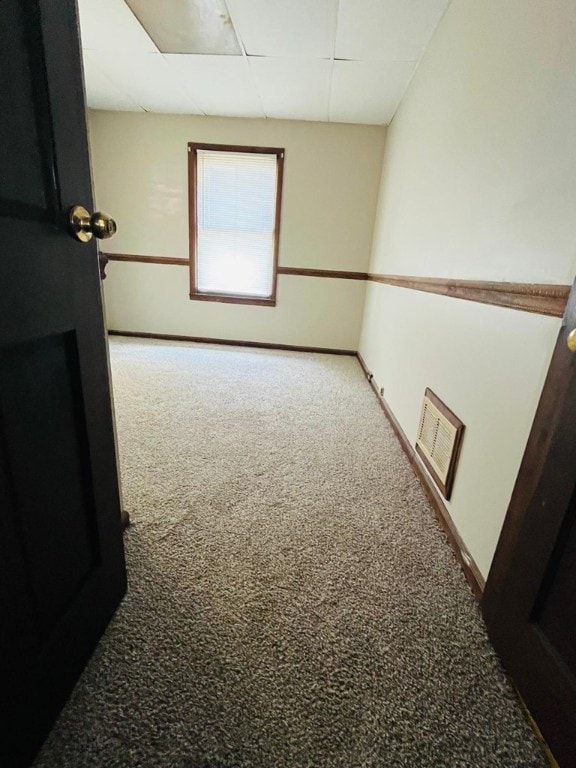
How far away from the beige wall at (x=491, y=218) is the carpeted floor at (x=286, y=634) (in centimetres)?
27

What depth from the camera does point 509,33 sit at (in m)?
1.13

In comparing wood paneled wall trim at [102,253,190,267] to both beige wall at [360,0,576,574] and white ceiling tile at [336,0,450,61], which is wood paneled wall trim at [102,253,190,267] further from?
beige wall at [360,0,576,574]

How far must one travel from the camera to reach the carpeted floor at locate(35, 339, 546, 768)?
70 centimetres

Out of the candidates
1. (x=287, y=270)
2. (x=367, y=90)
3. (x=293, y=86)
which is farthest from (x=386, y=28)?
(x=287, y=270)

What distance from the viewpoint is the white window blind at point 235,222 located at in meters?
3.50

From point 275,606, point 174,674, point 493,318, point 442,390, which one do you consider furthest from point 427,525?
point 174,674

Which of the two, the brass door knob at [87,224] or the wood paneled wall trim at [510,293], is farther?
the wood paneled wall trim at [510,293]

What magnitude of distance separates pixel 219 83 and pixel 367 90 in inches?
44.8

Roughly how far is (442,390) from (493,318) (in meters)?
0.42

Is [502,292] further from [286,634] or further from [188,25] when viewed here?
[188,25]

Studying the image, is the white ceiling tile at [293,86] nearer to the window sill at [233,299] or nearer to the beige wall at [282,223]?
the beige wall at [282,223]

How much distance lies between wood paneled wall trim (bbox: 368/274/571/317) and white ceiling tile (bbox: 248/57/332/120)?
1888 millimetres

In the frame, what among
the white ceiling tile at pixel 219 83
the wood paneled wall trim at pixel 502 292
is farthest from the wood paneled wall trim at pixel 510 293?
the white ceiling tile at pixel 219 83

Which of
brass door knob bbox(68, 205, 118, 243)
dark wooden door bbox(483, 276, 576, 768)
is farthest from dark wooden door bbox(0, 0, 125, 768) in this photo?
dark wooden door bbox(483, 276, 576, 768)
